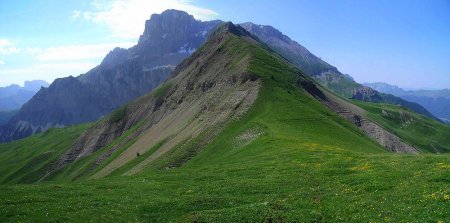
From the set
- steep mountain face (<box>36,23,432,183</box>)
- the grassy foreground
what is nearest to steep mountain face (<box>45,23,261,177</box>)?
steep mountain face (<box>36,23,432,183</box>)

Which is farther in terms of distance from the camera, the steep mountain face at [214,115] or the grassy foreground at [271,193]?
the steep mountain face at [214,115]

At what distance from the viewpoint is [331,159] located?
51312 mm

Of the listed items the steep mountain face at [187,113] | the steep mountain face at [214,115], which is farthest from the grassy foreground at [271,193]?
the steep mountain face at [187,113]

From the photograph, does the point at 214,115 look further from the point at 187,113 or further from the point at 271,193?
the point at 271,193

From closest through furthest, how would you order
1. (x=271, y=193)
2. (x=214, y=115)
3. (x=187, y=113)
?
(x=271, y=193)
(x=214, y=115)
(x=187, y=113)

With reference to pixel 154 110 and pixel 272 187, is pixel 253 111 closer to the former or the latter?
pixel 272 187

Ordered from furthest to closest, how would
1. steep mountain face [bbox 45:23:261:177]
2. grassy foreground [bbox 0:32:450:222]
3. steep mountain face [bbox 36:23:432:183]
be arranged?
steep mountain face [bbox 45:23:261:177], steep mountain face [bbox 36:23:432:183], grassy foreground [bbox 0:32:450:222]

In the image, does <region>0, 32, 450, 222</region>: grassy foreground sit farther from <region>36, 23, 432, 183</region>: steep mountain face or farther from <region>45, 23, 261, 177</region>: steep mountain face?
<region>45, 23, 261, 177</region>: steep mountain face

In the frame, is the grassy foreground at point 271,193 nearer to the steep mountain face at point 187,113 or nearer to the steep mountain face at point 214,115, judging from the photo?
the steep mountain face at point 214,115

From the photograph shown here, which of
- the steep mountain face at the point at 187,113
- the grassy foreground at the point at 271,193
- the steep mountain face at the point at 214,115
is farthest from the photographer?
the steep mountain face at the point at 187,113

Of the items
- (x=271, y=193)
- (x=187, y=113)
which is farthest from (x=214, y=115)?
(x=271, y=193)

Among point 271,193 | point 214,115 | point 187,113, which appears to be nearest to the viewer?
point 271,193

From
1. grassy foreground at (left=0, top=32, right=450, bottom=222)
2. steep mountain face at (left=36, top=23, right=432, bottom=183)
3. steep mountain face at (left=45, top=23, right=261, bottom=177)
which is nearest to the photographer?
grassy foreground at (left=0, top=32, right=450, bottom=222)

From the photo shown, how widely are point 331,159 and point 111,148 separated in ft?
391
